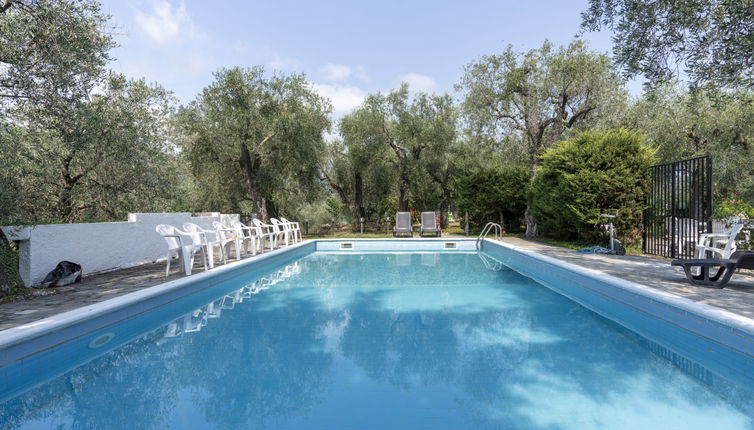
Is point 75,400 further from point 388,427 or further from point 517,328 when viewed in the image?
point 517,328

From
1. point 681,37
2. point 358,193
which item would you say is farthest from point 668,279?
point 358,193

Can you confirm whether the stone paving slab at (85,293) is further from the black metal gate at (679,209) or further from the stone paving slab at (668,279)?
the black metal gate at (679,209)

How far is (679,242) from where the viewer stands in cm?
765

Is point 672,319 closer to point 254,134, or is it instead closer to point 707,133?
point 254,134

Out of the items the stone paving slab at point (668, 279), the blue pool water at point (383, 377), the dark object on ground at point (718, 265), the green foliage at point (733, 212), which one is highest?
the green foliage at point (733, 212)

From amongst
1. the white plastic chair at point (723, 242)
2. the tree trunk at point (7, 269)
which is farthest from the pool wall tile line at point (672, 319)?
the tree trunk at point (7, 269)

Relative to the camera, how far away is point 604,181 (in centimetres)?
931

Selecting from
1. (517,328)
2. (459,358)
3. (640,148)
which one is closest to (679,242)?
(640,148)

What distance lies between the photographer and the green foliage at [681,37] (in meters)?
5.47

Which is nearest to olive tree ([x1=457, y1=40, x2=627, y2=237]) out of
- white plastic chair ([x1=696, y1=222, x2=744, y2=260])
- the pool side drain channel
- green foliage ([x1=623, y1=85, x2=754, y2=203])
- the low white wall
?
green foliage ([x1=623, y1=85, x2=754, y2=203])

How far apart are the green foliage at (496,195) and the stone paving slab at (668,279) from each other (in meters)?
7.06

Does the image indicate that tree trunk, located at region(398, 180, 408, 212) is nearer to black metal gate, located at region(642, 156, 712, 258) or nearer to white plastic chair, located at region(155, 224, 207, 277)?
black metal gate, located at region(642, 156, 712, 258)

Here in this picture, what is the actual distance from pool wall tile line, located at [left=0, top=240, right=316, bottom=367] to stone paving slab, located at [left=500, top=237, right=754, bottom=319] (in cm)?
666

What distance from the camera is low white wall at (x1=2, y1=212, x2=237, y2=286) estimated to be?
5298 millimetres
